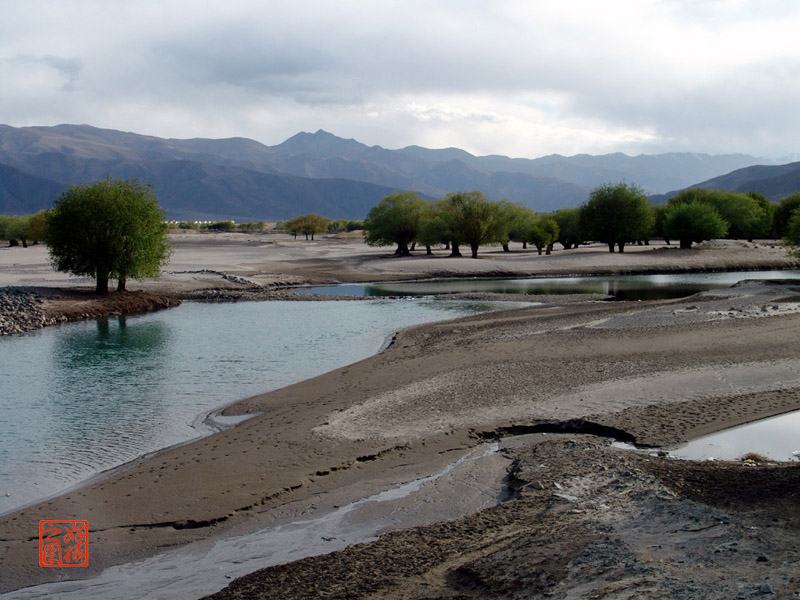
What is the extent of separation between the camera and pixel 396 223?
79.1 m

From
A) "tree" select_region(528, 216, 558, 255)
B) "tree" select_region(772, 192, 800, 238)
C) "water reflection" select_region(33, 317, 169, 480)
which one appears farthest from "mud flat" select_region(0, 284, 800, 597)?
"tree" select_region(772, 192, 800, 238)

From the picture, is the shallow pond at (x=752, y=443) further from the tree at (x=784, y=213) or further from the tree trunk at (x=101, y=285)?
the tree at (x=784, y=213)

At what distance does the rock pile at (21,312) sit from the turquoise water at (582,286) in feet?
56.0

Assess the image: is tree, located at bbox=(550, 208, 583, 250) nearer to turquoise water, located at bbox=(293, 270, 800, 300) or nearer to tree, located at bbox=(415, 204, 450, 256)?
tree, located at bbox=(415, 204, 450, 256)

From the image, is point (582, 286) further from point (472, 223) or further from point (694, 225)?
point (694, 225)

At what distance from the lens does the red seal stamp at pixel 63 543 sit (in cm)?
805

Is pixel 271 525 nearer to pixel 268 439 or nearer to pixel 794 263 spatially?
pixel 268 439

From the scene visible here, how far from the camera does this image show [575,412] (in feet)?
43.2

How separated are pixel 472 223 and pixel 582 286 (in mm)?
26675

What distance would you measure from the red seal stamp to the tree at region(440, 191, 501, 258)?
67.2 metres

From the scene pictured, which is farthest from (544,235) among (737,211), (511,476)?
(511,476)

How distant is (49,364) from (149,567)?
16506mm

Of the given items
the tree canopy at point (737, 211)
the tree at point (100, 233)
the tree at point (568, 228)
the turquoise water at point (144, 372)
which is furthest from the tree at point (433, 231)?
the tree at point (100, 233)

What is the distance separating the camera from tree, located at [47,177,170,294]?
37.2 metres
